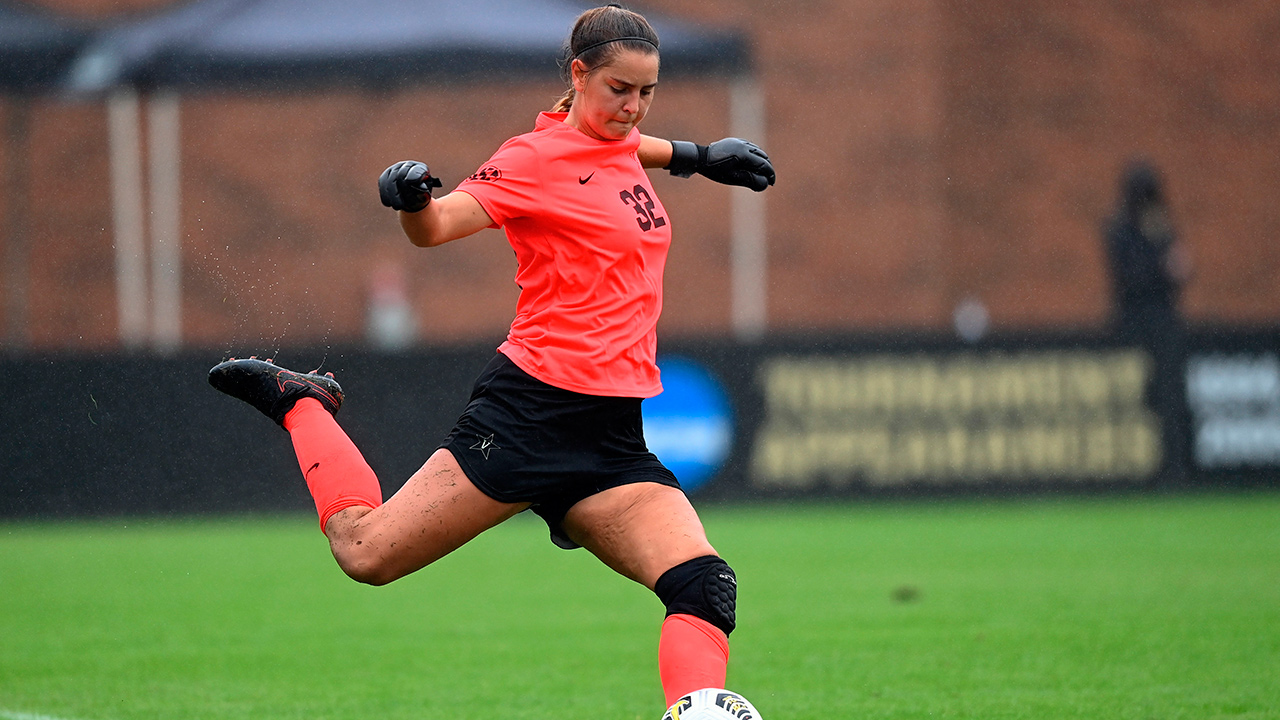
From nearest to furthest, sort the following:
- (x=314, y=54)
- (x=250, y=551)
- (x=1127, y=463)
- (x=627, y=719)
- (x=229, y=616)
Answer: (x=627, y=719)
(x=229, y=616)
(x=250, y=551)
(x=1127, y=463)
(x=314, y=54)

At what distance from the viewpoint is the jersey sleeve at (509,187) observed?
3992mm

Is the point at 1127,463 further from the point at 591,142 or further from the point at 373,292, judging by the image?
the point at 373,292

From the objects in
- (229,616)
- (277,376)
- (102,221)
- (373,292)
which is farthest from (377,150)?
(277,376)

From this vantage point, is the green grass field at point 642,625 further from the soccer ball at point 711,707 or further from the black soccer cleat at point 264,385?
the soccer ball at point 711,707

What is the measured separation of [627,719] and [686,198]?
15268 mm

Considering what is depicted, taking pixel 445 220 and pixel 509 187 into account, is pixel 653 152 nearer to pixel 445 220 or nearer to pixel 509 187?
pixel 509 187

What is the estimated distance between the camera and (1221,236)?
2095 cm

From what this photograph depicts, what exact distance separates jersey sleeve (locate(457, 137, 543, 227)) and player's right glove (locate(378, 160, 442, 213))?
0.79ft


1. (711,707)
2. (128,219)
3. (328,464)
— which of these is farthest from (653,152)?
(128,219)

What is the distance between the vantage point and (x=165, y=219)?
17.8 metres

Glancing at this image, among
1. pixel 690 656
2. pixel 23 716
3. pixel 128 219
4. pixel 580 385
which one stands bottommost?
pixel 23 716

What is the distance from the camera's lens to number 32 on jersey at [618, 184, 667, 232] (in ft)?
13.5

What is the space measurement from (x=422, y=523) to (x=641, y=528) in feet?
1.85

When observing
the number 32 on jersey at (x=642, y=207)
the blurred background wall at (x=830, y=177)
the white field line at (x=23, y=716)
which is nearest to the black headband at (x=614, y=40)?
the number 32 on jersey at (x=642, y=207)
